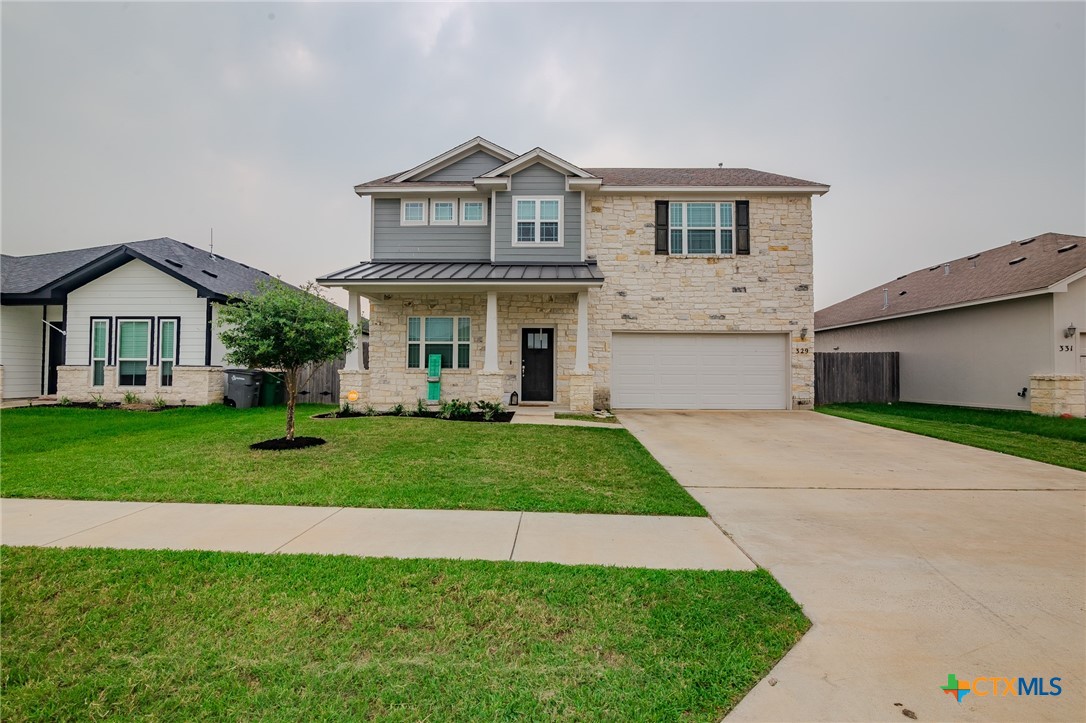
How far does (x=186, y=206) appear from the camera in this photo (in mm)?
19250

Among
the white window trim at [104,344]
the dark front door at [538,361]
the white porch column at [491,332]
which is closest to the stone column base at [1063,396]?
the dark front door at [538,361]

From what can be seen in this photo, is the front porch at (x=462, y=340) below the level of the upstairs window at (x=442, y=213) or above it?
below

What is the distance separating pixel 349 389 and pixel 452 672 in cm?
1153

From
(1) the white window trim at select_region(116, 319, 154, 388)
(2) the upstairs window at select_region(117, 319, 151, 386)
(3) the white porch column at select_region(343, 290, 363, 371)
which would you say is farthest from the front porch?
(2) the upstairs window at select_region(117, 319, 151, 386)

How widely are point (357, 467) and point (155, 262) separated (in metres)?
12.9

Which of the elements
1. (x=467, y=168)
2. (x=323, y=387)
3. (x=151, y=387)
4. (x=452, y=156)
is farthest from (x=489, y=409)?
(x=151, y=387)

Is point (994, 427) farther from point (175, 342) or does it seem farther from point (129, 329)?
point (129, 329)

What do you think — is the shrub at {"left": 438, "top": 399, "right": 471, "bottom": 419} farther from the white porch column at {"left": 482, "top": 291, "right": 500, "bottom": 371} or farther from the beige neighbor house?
the beige neighbor house

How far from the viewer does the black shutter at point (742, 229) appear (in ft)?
46.7

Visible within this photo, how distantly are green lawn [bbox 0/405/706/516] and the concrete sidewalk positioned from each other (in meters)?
0.29

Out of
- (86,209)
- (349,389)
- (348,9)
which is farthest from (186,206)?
(349,389)

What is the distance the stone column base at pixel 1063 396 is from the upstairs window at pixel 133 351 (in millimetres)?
26479

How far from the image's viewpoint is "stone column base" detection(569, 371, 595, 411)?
12.4m

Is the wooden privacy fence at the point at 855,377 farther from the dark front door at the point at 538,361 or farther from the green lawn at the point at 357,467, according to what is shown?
the green lawn at the point at 357,467
